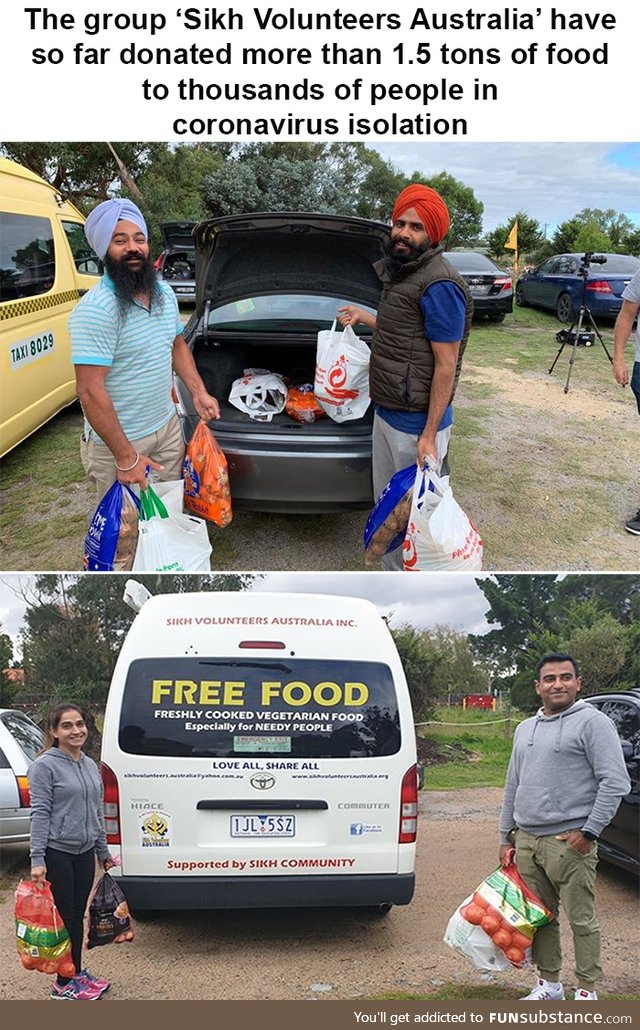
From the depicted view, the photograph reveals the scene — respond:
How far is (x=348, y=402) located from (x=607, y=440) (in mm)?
3271

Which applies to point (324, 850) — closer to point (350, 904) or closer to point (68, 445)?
point (350, 904)

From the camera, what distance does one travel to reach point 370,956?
126 inches

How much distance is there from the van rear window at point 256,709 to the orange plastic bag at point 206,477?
91cm

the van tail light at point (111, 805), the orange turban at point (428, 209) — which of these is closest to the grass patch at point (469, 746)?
the van tail light at point (111, 805)

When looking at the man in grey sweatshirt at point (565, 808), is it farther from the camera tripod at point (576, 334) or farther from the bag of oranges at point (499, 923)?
the camera tripod at point (576, 334)

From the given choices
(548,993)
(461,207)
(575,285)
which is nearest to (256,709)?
(548,993)

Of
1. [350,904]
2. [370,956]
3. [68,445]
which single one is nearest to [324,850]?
[350,904]

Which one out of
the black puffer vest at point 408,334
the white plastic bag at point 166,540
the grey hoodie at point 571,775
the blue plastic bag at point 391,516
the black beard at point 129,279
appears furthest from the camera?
the blue plastic bag at point 391,516

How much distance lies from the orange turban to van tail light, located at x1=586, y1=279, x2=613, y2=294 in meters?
8.97

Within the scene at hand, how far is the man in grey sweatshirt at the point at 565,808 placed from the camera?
2.87 meters

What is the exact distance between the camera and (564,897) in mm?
2920

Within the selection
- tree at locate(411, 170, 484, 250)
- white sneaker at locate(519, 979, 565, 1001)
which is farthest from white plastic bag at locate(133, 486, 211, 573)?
tree at locate(411, 170, 484, 250)

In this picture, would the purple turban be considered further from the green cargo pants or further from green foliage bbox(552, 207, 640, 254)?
green foliage bbox(552, 207, 640, 254)

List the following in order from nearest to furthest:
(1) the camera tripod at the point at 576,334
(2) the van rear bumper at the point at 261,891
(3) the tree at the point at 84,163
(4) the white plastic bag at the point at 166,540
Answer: (2) the van rear bumper at the point at 261,891 → (4) the white plastic bag at the point at 166,540 → (1) the camera tripod at the point at 576,334 → (3) the tree at the point at 84,163
